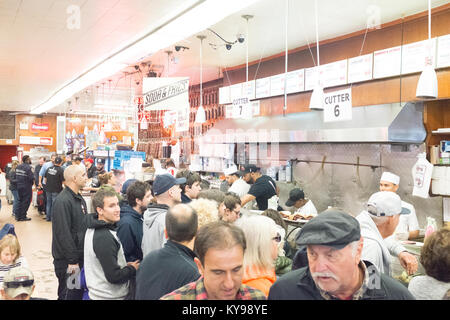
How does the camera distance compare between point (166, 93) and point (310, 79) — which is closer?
point (310, 79)

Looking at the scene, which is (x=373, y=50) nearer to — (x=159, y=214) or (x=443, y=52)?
(x=443, y=52)

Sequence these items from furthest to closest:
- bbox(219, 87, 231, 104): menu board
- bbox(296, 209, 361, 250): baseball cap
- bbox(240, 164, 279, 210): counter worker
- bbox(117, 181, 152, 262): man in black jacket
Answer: bbox(219, 87, 231, 104): menu board, bbox(240, 164, 279, 210): counter worker, bbox(117, 181, 152, 262): man in black jacket, bbox(296, 209, 361, 250): baseball cap

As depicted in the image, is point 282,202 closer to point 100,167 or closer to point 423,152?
point 423,152

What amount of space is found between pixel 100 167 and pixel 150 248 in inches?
348

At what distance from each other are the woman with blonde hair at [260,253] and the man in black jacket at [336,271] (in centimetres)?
68

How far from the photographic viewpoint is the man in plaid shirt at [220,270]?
1671 mm

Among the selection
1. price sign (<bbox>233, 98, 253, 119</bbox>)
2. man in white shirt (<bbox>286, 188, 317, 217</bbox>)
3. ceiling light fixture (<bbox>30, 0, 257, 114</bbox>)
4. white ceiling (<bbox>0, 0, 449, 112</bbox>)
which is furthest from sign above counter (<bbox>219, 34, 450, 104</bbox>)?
man in white shirt (<bbox>286, 188, 317, 217</bbox>)

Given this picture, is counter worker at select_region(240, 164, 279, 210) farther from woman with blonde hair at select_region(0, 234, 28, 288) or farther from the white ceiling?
woman with blonde hair at select_region(0, 234, 28, 288)

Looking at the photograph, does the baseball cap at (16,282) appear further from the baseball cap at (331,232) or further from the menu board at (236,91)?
the menu board at (236,91)

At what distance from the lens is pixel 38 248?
8359mm

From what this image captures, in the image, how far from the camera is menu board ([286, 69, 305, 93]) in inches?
294

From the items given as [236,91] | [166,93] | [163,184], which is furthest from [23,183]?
[163,184]

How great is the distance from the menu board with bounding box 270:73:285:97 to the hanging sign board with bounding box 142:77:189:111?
1.66 metres

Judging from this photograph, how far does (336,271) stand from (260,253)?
3.01 ft
